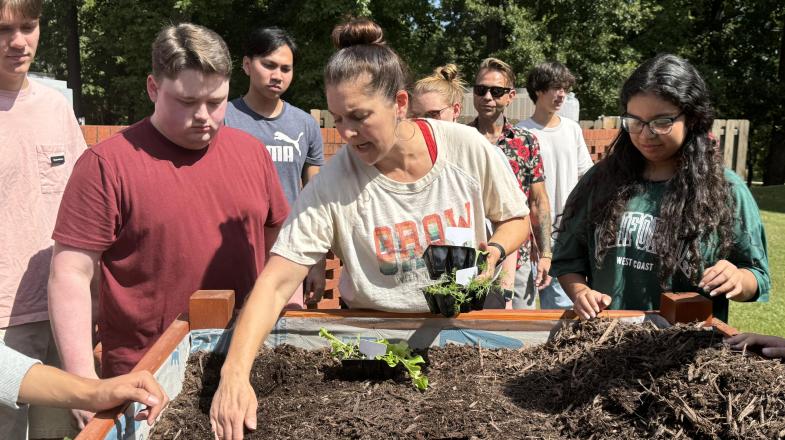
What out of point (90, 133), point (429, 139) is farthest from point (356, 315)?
point (90, 133)

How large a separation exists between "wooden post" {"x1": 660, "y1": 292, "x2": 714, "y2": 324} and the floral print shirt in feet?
6.11

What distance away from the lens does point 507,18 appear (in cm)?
1923

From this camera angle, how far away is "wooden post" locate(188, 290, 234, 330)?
6.51 feet

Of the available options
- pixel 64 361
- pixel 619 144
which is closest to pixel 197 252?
pixel 64 361

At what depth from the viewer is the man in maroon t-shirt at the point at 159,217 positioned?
2.00 metres

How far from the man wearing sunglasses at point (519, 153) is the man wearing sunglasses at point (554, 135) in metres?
0.40

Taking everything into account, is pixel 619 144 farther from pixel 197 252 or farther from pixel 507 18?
pixel 507 18

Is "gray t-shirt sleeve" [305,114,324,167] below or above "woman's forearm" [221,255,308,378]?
above

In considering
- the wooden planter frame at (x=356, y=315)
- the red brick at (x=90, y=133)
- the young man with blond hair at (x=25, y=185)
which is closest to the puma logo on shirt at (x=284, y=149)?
the young man with blond hair at (x=25, y=185)

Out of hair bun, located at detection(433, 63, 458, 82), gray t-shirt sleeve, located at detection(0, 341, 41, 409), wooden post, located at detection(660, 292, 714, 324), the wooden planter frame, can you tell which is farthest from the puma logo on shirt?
gray t-shirt sleeve, located at detection(0, 341, 41, 409)

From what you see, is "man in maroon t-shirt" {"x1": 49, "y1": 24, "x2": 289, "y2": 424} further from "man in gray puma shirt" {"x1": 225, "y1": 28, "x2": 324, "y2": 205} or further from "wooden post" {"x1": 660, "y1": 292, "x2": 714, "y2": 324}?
"man in gray puma shirt" {"x1": 225, "y1": 28, "x2": 324, "y2": 205}

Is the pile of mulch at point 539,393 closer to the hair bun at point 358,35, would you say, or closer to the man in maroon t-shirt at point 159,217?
the man in maroon t-shirt at point 159,217

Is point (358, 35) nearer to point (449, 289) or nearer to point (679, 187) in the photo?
point (449, 289)

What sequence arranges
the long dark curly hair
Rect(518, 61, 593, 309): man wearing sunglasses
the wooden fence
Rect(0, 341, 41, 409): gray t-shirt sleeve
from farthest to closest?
the wooden fence, Rect(518, 61, 593, 309): man wearing sunglasses, the long dark curly hair, Rect(0, 341, 41, 409): gray t-shirt sleeve
